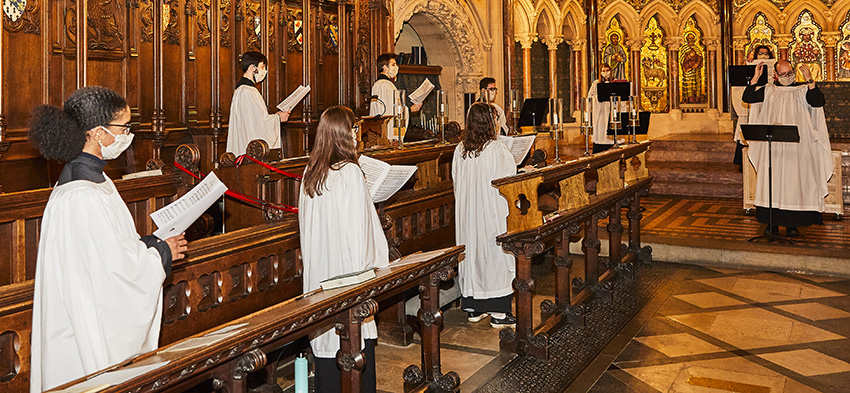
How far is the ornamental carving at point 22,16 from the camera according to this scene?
246 inches

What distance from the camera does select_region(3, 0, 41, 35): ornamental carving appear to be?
6.25 meters

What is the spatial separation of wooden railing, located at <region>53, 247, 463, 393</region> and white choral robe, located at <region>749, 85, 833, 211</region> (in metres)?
5.87

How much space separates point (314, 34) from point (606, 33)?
10356 millimetres

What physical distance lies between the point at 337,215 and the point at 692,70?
16193mm

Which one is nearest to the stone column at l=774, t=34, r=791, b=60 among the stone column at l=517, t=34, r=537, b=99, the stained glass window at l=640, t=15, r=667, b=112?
the stained glass window at l=640, t=15, r=667, b=112

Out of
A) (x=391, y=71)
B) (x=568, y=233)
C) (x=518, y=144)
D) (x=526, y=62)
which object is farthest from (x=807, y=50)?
(x=568, y=233)

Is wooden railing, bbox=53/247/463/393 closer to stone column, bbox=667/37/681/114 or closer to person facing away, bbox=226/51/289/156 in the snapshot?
person facing away, bbox=226/51/289/156

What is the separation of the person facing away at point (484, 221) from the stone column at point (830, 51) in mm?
14480

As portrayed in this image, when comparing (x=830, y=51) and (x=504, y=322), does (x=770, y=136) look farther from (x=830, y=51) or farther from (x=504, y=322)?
(x=830, y=51)

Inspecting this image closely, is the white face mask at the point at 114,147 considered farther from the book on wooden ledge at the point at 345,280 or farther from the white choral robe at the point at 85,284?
the book on wooden ledge at the point at 345,280

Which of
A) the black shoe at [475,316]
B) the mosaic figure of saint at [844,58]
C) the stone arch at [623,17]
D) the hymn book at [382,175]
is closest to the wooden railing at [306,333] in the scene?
the hymn book at [382,175]

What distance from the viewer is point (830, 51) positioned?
56.3ft

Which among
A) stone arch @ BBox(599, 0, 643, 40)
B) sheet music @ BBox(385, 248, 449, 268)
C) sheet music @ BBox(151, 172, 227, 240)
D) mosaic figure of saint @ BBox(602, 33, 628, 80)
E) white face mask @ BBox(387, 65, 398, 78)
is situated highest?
stone arch @ BBox(599, 0, 643, 40)

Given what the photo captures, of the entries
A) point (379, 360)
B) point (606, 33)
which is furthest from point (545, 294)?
point (606, 33)
